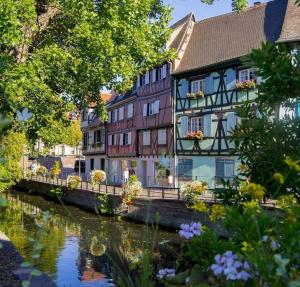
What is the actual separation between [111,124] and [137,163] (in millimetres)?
9283

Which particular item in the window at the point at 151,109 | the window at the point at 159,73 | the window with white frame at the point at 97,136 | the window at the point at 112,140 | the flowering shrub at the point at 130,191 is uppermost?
the window at the point at 159,73

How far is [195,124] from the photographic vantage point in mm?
33219

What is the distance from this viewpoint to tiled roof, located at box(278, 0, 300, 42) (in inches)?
1062

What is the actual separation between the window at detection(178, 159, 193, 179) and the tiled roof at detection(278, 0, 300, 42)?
10.2 meters

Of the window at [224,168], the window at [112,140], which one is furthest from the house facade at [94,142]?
the window at [224,168]

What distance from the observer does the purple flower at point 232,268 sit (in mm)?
2668

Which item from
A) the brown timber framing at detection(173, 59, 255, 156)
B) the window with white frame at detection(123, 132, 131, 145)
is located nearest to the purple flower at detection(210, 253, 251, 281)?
the brown timber framing at detection(173, 59, 255, 156)

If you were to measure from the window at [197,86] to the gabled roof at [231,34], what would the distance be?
952 millimetres

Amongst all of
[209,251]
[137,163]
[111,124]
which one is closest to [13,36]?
[209,251]

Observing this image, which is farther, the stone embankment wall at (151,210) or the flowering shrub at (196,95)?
the flowering shrub at (196,95)

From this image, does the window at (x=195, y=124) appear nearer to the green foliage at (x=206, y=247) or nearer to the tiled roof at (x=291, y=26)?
the tiled roof at (x=291, y=26)

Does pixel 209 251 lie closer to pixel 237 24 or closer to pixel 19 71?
pixel 19 71

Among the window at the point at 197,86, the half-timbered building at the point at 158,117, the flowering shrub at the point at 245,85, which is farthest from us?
the half-timbered building at the point at 158,117

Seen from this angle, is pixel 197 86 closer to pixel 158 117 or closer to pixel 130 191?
pixel 158 117
